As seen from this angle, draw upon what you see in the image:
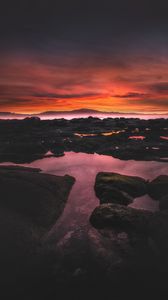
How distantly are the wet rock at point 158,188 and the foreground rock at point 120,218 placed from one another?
302 cm

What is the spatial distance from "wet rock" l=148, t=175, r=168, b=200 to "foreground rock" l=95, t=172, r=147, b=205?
0.38m

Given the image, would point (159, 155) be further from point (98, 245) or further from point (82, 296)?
point (82, 296)

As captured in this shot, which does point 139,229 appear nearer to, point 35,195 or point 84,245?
point 84,245

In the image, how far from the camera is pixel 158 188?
12656 millimetres

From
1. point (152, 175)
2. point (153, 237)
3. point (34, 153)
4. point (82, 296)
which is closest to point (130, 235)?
point (153, 237)

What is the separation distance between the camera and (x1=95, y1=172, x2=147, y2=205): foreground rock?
11344 millimetres

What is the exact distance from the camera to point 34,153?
85.0 feet

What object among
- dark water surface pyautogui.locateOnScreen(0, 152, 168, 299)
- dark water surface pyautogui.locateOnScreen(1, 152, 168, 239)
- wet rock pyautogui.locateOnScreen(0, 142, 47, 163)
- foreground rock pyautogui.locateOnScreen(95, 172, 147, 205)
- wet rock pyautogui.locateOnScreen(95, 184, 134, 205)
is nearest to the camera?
dark water surface pyautogui.locateOnScreen(0, 152, 168, 299)

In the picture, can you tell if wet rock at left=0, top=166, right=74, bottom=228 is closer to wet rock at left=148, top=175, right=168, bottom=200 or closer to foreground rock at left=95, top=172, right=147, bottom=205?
foreground rock at left=95, top=172, right=147, bottom=205

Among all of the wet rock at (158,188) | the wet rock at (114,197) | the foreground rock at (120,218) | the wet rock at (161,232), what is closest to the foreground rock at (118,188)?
the wet rock at (114,197)

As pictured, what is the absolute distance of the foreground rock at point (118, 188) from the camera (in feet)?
37.2

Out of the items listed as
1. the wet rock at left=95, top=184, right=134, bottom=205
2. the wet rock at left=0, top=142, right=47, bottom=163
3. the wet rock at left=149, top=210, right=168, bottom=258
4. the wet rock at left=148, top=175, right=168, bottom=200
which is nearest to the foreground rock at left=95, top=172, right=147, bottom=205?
the wet rock at left=95, top=184, right=134, bottom=205

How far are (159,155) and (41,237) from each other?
60.5 ft

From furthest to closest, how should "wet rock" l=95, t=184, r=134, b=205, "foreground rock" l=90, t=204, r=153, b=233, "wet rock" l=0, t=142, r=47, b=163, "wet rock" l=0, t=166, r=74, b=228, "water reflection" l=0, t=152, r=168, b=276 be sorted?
1. "wet rock" l=0, t=142, r=47, b=163
2. "wet rock" l=95, t=184, r=134, b=205
3. "wet rock" l=0, t=166, r=74, b=228
4. "foreground rock" l=90, t=204, r=153, b=233
5. "water reflection" l=0, t=152, r=168, b=276
